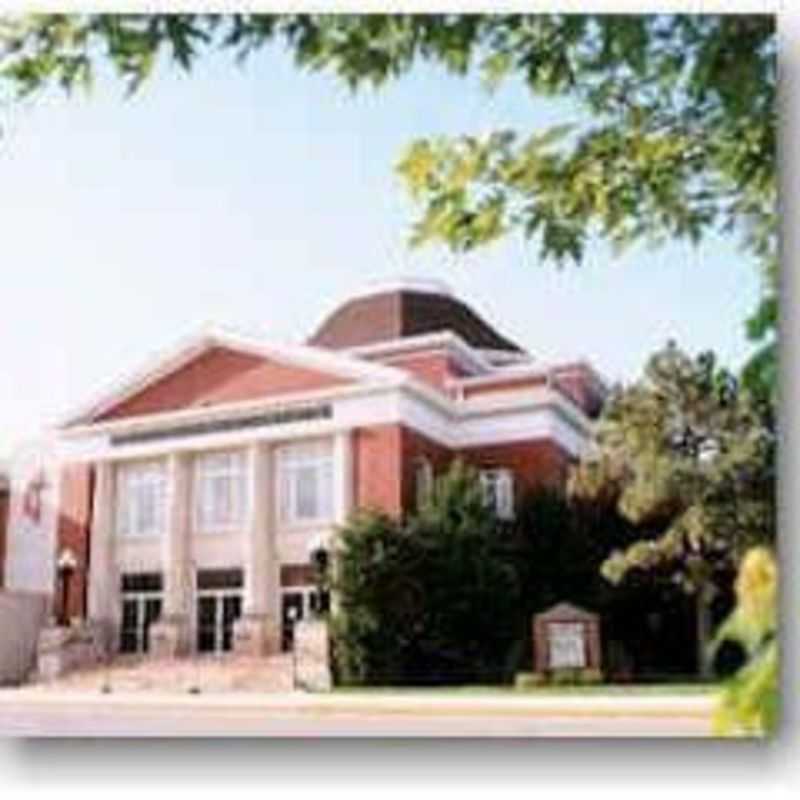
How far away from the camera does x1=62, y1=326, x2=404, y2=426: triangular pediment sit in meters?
2.69

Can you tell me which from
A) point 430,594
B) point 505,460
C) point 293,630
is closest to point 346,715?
point 293,630

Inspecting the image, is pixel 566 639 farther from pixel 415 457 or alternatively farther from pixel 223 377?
pixel 223 377

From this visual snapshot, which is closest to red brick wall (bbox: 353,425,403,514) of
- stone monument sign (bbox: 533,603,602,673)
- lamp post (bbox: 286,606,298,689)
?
lamp post (bbox: 286,606,298,689)

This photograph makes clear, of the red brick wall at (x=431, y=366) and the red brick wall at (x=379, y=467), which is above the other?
the red brick wall at (x=431, y=366)

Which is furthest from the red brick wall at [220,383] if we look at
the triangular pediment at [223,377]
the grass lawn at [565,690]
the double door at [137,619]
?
the grass lawn at [565,690]

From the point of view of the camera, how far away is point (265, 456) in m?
2.76

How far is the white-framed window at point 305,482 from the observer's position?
8.93 ft

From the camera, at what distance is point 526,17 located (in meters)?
2.64

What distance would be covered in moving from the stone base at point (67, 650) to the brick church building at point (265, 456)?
24mm

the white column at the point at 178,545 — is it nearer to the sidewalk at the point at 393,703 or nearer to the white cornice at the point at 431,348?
the sidewalk at the point at 393,703

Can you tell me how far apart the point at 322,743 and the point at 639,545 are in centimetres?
62

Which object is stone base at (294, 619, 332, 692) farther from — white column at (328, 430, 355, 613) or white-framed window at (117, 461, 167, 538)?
white-framed window at (117, 461, 167, 538)

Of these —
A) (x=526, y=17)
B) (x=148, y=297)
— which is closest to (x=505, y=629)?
(x=148, y=297)

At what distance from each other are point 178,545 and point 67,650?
255 millimetres
